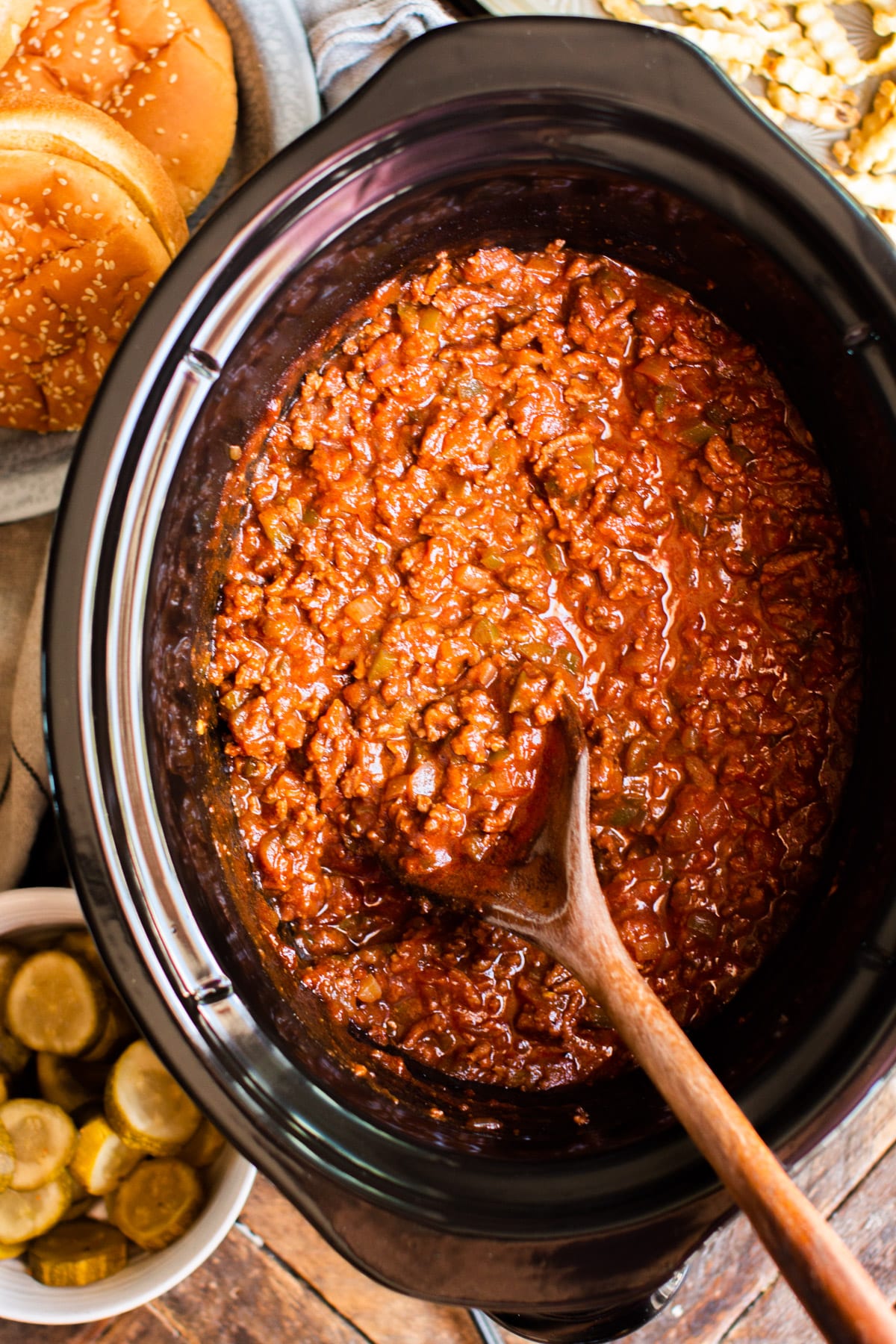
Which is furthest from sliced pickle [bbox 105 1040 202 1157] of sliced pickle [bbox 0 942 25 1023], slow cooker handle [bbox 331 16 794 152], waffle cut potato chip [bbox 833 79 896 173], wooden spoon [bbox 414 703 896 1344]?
waffle cut potato chip [bbox 833 79 896 173]

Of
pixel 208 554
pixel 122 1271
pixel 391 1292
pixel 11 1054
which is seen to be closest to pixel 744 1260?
pixel 391 1292

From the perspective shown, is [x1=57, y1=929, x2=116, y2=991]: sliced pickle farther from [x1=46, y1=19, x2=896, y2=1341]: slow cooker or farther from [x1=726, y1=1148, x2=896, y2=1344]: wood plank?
[x1=726, y1=1148, x2=896, y2=1344]: wood plank

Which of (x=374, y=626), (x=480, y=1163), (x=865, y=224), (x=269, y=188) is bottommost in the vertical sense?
(x=480, y=1163)

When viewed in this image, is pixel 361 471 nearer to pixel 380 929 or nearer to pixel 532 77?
pixel 532 77

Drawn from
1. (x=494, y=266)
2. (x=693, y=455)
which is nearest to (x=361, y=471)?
(x=494, y=266)

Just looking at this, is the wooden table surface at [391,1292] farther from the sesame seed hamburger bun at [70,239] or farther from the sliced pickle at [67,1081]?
the sesame seed hamburger bun at [70,239]

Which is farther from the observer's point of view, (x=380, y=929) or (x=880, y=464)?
(x=380, y=929)

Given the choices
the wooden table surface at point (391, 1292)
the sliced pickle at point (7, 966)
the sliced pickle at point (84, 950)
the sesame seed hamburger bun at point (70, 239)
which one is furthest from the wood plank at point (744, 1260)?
the sesame seed hamburger bun at point (70, 239)
